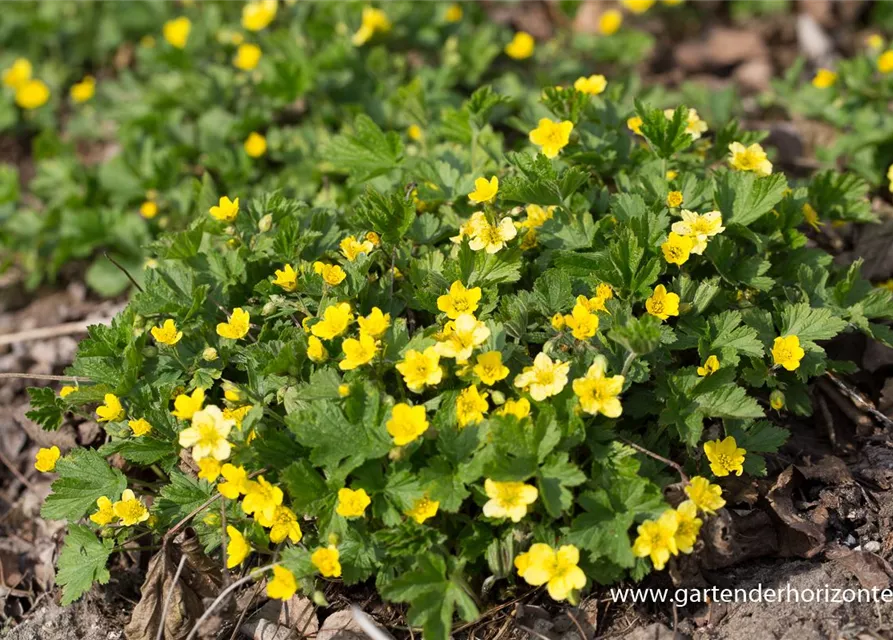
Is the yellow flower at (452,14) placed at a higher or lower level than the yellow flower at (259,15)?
lower

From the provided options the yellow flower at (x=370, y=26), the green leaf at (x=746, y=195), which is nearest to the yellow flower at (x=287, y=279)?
the green leaf at (x=746, y=195)

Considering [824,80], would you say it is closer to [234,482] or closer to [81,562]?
[234,482]

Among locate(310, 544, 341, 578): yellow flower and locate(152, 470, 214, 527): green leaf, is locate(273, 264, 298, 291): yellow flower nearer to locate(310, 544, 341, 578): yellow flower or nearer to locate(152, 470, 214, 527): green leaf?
locate(152, 470, 214, 527): green leaf

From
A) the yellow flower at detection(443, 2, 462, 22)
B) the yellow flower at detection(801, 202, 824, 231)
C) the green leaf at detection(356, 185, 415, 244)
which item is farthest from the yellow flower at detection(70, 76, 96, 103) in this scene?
the yellow flower at detection(801, 202, 824, 231)

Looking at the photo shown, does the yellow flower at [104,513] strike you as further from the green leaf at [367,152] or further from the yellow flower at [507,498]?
the green leaf at [367,152]

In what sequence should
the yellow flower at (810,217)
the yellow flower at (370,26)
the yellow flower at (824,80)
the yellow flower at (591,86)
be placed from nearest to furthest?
the yellow flower at (810,217), the yellow flower at (591,86), the yellow flower at (824,80), the yellow flower at (370,26)

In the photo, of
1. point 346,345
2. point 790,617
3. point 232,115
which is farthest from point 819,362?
point 232,115

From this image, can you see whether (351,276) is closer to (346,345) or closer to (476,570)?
(346,345)

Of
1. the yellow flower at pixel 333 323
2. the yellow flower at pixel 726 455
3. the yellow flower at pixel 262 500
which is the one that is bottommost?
the yellow flower at pixel 726 455
